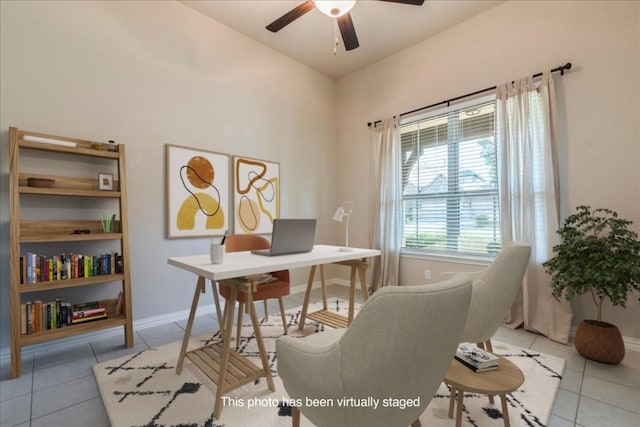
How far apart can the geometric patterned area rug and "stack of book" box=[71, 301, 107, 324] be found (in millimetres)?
416

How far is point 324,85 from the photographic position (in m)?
4.39

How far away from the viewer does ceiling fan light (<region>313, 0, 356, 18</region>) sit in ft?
6.75

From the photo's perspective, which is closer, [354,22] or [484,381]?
[484,381]

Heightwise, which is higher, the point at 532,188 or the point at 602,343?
the point at 532,188

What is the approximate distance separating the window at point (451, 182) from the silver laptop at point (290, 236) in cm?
197

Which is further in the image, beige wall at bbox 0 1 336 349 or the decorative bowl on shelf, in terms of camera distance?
beige wall at bbox 0 1 336 349

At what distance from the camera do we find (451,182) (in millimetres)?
3287

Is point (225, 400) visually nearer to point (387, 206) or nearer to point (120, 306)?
point (120, 306)

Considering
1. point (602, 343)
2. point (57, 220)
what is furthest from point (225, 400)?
point (602, 343)

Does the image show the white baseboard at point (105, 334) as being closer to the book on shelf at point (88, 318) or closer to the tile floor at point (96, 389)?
the tile floor at point (96, 389)

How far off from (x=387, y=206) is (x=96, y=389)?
3.22m

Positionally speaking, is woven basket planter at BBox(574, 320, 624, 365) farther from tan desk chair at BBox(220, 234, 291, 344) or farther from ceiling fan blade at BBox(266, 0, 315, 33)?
ceiling fan blade at BBox(266, 0, 315, 33)

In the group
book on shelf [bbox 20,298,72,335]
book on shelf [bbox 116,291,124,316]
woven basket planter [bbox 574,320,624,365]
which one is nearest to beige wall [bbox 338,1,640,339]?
woven basket planter [bbox 574,320,624,365]

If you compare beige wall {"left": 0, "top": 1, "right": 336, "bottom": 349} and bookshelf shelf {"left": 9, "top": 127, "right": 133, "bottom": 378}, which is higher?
beige wall {"left": 0, "top": 1, "right": 336, "bottom": 349}
